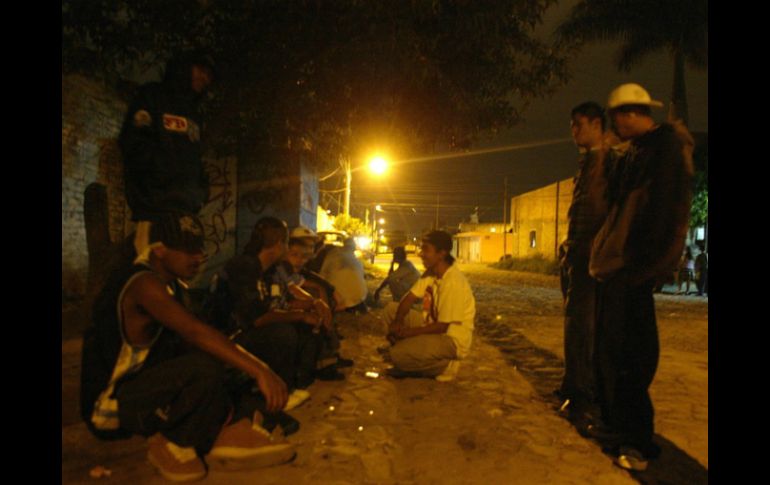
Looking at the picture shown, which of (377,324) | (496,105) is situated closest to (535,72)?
(496,105)

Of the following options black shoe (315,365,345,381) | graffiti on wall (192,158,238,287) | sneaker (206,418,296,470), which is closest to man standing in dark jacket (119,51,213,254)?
sneaker (206,418,296,470)

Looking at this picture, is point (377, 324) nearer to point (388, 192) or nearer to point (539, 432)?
point (539, 432)

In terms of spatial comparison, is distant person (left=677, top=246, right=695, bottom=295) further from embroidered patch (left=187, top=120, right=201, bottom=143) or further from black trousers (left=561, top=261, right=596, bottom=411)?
embroidered patch (left=187, top=120, right=201, bottom=143)

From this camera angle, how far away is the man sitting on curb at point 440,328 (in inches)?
173

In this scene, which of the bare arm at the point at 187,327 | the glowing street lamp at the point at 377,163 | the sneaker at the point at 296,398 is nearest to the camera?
the bare arm at the point at 187,327

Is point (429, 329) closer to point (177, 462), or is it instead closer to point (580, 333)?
point (580, 333)

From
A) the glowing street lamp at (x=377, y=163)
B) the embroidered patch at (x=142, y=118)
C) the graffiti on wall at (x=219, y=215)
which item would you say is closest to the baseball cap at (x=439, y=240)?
the embroidered patch at (x=142, y=118)

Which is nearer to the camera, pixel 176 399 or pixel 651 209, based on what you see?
pixel 176 399

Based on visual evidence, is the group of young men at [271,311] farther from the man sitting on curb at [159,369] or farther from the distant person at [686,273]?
the distant person at [686,273]

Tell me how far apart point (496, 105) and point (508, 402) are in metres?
4.08

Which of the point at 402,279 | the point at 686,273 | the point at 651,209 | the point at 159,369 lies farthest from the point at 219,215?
the point at 686,273

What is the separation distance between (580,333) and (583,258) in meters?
0.54

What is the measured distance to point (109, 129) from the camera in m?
7.70

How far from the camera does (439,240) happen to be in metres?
4.49
